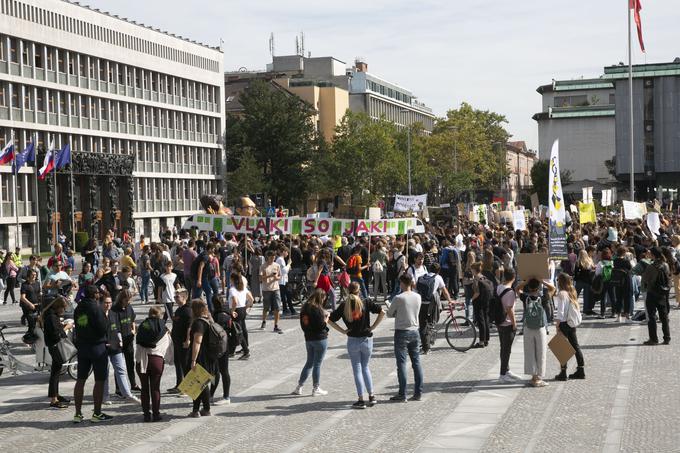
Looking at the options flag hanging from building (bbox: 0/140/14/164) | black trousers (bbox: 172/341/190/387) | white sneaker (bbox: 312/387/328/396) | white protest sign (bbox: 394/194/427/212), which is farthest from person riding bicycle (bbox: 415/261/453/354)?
flag hanging from building (bbox: 0/140/14/164)

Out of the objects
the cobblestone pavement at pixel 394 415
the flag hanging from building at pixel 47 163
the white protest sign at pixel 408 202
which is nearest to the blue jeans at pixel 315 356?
the cobblestone pavement at pixel 394 415

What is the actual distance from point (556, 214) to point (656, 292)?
289 cm

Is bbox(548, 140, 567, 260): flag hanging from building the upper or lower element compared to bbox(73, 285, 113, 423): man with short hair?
upper

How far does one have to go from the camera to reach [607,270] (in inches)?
878

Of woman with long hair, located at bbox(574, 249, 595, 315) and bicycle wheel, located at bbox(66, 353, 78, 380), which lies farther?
woman with long hair, located at bbox(574, 249, 595, 315)

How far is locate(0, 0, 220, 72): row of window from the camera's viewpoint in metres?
65.1

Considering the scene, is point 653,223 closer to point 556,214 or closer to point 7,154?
point 556,214

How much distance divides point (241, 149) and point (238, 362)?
83270 mm

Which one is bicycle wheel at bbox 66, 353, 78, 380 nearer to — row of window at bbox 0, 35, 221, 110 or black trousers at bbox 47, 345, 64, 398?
black trousers at bbox 47, 345, 64, 398

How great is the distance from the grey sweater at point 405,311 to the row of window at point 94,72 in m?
54.8

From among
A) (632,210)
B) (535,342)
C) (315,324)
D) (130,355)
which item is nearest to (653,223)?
(632,210)

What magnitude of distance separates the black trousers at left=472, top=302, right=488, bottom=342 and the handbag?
7291mm

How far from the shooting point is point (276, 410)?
1307cm

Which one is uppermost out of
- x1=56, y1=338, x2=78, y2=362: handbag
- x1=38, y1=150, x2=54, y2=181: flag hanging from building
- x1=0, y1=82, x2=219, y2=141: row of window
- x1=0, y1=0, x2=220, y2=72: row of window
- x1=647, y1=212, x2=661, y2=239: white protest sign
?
x1=0, y1=0, x2=220, y2=72: row of window
